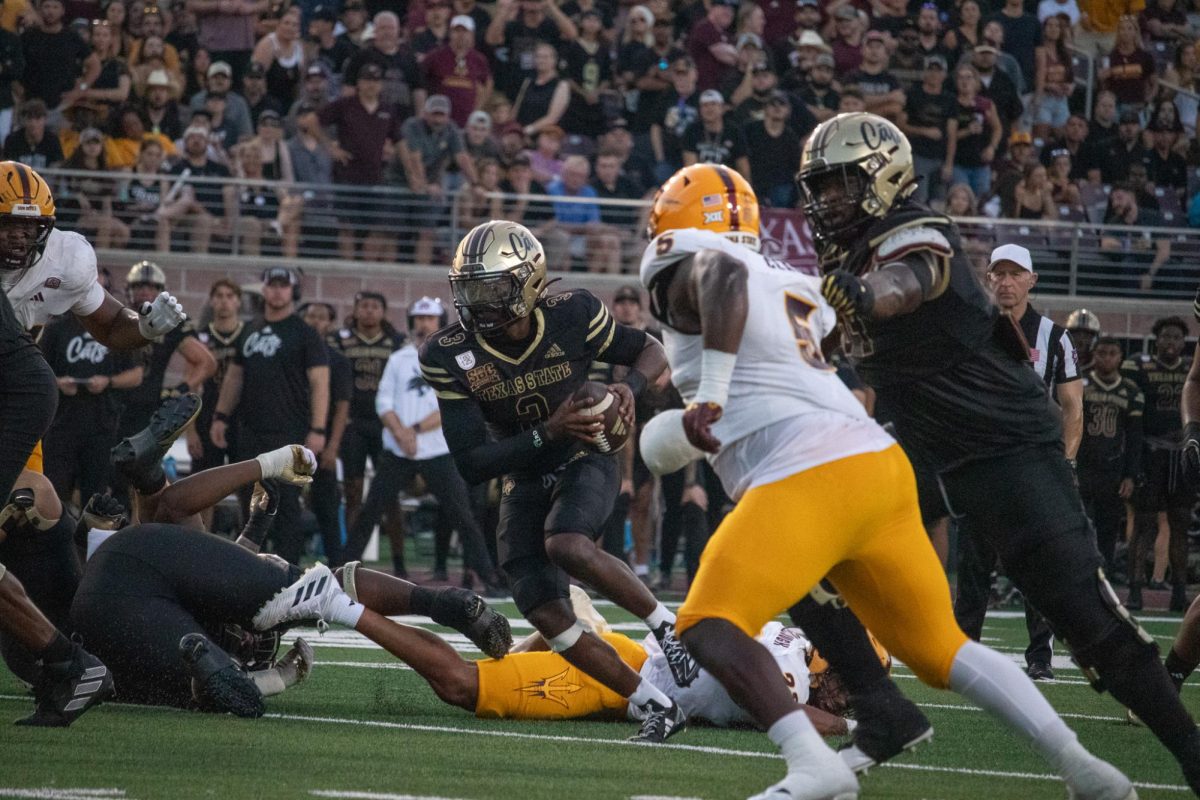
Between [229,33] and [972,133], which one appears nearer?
[229,33]

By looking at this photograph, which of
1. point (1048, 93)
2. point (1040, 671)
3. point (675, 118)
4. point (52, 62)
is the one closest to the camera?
point (1040, 671)

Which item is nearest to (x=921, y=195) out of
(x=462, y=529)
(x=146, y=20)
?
(x=462, y=529)

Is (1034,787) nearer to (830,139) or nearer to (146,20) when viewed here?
(830,139)

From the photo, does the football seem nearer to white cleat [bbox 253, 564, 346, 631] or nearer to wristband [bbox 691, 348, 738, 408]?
white cleat [bbox 253, 564, 346, 631]

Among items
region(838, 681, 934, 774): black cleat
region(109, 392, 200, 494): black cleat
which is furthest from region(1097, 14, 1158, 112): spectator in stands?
region(838, 681, 934, 774): black cleat

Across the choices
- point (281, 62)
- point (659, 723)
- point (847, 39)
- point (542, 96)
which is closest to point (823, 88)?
point (847, 39)

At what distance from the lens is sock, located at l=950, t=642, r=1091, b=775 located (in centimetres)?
422

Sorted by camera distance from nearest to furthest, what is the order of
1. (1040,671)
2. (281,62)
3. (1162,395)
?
(1040,671)
(1162,395)
(281,62)

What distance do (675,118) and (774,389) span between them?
468 inches

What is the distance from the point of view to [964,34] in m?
17.8

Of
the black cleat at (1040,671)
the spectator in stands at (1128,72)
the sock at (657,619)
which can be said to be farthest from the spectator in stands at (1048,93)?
the sock at (657,619)

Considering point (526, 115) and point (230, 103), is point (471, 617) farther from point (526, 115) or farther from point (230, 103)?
point (526, 115)

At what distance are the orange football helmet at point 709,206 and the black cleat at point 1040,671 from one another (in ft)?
11.6

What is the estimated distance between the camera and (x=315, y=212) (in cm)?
1500
